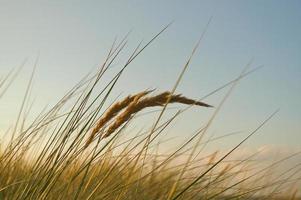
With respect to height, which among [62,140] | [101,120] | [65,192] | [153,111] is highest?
[153,111]

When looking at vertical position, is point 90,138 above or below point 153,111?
below

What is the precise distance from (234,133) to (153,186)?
605 mm

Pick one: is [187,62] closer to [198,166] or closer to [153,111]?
[153,111]

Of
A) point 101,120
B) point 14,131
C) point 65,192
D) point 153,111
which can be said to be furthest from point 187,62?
point 14,131

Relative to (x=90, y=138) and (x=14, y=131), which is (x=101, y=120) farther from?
(x=14, y=131)

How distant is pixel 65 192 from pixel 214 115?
0.72 metres

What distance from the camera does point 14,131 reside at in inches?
117

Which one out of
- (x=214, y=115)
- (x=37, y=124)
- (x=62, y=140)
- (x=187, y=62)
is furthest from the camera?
(x=37, y=124)

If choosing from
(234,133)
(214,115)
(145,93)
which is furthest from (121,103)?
(234,133)

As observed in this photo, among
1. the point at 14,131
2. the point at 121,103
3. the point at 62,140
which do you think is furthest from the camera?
the point at 14,131

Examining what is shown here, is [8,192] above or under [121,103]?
under

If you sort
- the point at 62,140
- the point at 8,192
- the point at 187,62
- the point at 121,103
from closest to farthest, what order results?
→ the point at 187,62 < the point at 62,140 < the point at 121,103 < the point at 8,192

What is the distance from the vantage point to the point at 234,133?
2.46 meters

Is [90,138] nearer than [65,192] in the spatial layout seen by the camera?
No
